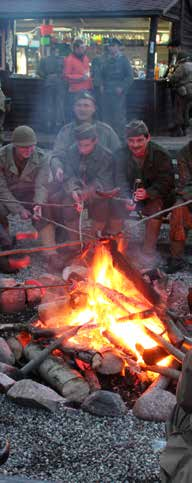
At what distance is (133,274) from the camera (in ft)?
18.1

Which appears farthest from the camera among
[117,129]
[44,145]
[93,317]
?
[117,129]

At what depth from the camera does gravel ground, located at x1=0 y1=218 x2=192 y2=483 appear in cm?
359

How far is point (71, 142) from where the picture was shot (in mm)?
7938

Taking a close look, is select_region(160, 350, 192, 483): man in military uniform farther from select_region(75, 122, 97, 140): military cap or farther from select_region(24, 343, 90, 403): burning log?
select_region(75, 122, 97, 140): military cap

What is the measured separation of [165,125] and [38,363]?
12079mm

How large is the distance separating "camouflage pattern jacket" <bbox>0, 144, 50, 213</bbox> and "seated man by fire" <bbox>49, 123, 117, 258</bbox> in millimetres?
199

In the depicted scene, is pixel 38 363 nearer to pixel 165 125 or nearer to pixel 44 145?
pixel 44 145

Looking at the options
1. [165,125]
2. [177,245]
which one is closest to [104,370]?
[177,245]

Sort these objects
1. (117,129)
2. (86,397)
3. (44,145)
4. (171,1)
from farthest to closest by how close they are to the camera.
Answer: (171,1) → (117,129) → (44,145) → (86,397)

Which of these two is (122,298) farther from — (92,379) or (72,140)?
(72,140)

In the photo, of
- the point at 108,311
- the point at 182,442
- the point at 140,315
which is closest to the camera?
the point at 182,442

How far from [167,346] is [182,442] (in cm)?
250

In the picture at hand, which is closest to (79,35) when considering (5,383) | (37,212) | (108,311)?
(37,212)

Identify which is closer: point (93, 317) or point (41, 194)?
point (93, 317)
